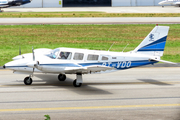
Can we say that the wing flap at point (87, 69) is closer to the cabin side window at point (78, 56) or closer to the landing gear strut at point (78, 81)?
the landing gear strut at point (78, 81)

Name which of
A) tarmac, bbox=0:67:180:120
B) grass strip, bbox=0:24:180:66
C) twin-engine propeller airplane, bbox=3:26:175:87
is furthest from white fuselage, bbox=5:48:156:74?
grass strip, bbox=0:24:180:66

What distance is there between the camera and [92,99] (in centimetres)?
1399

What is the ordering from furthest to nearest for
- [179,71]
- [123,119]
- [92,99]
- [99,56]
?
[179,71] → [99,56] → [92,99] → [123,119]

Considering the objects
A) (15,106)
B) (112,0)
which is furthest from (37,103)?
(112,0)

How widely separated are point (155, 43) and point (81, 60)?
171 inches

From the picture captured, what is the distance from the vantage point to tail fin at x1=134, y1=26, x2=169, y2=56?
1723 cm

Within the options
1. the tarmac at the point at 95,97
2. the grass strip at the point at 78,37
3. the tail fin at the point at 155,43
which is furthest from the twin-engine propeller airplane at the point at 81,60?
the grass strip at the point at 78,37

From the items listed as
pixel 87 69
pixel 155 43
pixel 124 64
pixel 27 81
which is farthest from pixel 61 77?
pixel 155 43

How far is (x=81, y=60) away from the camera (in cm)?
1616

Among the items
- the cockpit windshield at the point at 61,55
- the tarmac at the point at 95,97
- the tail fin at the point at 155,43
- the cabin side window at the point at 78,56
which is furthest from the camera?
the tail fin at the point at 155,43

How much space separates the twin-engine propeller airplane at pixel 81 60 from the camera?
15.5 meters

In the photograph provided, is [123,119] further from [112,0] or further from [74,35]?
[112,0]

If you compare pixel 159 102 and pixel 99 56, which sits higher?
pixel 99 56

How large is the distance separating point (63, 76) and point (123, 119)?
6.85 m
